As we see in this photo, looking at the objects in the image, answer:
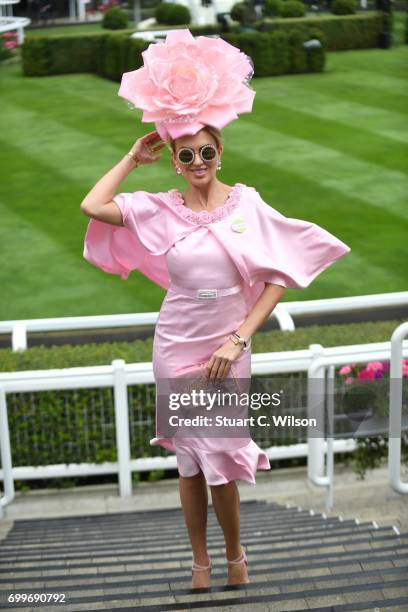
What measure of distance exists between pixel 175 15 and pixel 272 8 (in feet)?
17.0

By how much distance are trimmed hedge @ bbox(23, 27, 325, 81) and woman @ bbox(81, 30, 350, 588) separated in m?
18.5

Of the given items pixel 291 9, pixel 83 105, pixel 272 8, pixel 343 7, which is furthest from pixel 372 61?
pixel 83 105

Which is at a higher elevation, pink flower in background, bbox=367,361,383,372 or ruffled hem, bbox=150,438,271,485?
ruffled hem, bbox=150,438,271,485

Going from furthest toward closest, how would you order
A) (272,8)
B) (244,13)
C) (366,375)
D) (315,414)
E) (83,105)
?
(272,8), (244,13), (83,105), (366,375), (315,414)

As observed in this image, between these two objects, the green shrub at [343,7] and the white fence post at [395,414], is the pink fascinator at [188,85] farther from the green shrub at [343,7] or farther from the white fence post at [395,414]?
the green shrub at [343,7]

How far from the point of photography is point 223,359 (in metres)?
3.44

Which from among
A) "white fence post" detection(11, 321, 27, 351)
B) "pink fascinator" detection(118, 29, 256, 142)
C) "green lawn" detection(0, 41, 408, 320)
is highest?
"pink fascinator" detection(118, 29, 256, 142)

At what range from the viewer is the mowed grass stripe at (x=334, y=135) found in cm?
1594

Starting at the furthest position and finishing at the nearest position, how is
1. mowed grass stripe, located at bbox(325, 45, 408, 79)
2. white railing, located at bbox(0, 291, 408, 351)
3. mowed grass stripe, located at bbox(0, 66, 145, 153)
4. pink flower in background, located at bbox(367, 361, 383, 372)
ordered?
mowed grass stripe, located at bbox(325, 45, 408, 79) → mowed grass stripe, located at bbox(0, 66, 145, 153) → white railing, located at bbox(0, 291, 408, 351) → pink flower in background, located at bbox(367, 361, 383, 372)

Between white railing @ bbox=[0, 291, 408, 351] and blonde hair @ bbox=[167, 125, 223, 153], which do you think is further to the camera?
white railing @ bbox=[0, 291, 408, 351]

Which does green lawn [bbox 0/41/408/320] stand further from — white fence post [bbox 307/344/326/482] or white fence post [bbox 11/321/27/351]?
white fence post [bbox 307/344/326/482]

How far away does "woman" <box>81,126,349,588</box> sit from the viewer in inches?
136

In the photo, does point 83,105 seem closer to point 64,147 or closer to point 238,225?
point 64,147

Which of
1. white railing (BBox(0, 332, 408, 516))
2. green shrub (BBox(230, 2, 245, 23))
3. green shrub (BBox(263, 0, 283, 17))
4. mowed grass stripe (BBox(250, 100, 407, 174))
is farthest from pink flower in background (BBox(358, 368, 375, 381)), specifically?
green shrub (BBox(263, 0, 283, 17))
